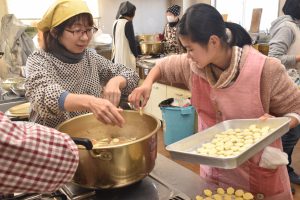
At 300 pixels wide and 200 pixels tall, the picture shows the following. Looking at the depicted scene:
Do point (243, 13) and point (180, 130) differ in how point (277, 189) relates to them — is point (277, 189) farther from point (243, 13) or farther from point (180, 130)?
point (243, 13)

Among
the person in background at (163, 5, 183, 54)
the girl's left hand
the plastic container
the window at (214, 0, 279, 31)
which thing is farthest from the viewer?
the person in background at (163, 5, 183, 54)

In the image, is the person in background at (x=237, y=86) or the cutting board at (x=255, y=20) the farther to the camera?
the cutting board at (x=255, y=20)

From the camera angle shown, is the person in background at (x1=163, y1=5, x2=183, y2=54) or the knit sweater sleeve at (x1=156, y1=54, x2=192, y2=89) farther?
the person in background at (x1=163, y1=5, x2=183, y2=54)

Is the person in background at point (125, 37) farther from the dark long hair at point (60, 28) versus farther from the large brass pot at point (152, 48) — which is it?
the dark long hair at point (60, 28)

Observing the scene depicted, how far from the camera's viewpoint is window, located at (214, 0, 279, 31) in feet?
12.4

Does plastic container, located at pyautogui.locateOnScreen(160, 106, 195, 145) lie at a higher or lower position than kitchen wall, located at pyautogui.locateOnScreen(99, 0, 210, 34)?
lower

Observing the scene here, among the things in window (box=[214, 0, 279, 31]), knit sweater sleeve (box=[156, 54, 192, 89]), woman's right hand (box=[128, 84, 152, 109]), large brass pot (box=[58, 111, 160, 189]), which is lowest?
large brass pot (box=[58, 111, 160, 189])

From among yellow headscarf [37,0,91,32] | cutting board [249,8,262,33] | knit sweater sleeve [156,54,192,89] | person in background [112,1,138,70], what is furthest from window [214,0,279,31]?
yellow headscarf [37,0,91,32]

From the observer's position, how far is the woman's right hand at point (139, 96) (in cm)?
114

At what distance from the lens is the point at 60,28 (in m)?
1.08

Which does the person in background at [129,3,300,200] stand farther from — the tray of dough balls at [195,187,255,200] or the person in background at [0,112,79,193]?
the person in background at [0,112,79,193]

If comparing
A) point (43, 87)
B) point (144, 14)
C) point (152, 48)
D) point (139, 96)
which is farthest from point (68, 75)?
point (144, 14)

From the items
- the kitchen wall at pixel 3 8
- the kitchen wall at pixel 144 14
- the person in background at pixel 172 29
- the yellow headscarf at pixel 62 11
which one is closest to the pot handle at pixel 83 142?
the yellow headscarf at pixel 62 11

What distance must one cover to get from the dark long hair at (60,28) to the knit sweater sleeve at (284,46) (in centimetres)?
136
